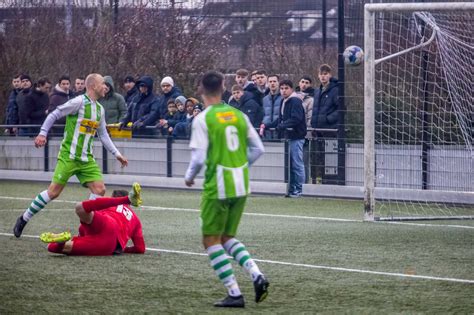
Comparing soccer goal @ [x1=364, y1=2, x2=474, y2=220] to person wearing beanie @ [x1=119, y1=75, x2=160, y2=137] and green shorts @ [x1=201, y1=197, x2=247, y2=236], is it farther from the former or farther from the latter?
green shorts @ [x1=201, y1=197, x2=247, y2=236]

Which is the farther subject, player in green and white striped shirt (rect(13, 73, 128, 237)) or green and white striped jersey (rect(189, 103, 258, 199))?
player in green and white striped shirt (rect(13, 73, 128, 237))

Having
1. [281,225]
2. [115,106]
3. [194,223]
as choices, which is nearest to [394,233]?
[281,225]

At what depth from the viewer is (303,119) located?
20.8m

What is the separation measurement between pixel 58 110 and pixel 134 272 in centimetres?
347

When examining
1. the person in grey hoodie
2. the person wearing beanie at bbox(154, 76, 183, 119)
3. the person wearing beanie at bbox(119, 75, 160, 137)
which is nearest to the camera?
the person wearing beanie at bbox(154, 76, 183, 119)

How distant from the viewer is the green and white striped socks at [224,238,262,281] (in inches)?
366

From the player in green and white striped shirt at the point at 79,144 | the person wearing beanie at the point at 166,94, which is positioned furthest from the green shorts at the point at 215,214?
the person wearing beanie at the point at 166,94

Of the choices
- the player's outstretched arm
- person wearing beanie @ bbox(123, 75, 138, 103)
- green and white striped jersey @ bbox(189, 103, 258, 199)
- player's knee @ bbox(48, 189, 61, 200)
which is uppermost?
person wearing beanie @ bbox(123, 75, 138, 103)

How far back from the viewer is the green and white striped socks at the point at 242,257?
930 cm

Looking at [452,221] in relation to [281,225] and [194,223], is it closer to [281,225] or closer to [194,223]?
[281,225]

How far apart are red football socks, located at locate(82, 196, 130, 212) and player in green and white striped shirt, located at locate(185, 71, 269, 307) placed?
2.66m

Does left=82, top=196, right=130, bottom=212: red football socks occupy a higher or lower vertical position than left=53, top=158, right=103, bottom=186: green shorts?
lower

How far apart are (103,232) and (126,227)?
261 millimetres

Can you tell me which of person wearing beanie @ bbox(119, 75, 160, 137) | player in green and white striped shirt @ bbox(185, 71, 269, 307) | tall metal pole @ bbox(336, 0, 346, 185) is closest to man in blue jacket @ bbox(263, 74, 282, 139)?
tall metal pole @ bbox(336, 0, 346, 185)
